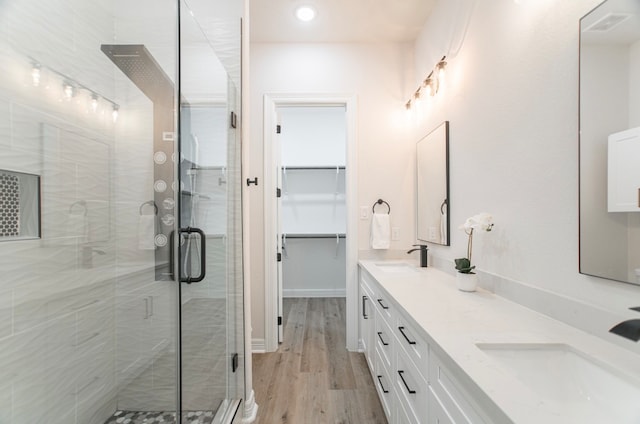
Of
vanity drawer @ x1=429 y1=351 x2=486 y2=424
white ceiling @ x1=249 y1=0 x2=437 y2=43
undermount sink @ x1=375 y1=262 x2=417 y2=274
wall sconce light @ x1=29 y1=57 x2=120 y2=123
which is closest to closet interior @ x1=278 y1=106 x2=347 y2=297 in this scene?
white ceiling @ x1=249 y1=0 x2=437 y2=43

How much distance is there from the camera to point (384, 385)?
1763 millimetres

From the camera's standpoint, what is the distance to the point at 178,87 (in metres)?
1.48

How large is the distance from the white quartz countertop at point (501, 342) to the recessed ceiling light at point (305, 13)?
7.31 ft

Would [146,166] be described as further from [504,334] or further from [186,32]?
[504,334]

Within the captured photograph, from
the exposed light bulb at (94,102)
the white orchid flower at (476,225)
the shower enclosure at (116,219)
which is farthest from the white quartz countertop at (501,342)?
the exposed light bulb at (94,102)

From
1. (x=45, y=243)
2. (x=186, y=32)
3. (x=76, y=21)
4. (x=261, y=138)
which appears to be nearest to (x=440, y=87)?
(x=261, y=138)

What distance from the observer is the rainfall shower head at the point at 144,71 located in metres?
1.52

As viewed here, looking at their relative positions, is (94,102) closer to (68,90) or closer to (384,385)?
(68,90)

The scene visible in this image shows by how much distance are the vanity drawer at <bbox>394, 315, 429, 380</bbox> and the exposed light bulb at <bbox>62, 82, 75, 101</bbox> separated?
1.81 m

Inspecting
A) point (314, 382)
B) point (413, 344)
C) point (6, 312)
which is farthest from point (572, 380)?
point (6, 312)

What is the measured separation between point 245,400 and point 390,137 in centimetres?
238

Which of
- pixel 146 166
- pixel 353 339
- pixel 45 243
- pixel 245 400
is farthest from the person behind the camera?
pixel 353 339

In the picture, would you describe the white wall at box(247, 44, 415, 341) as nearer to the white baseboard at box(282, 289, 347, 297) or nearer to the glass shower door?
the glass shower door

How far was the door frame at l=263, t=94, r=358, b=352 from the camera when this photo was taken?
8.73 feet
